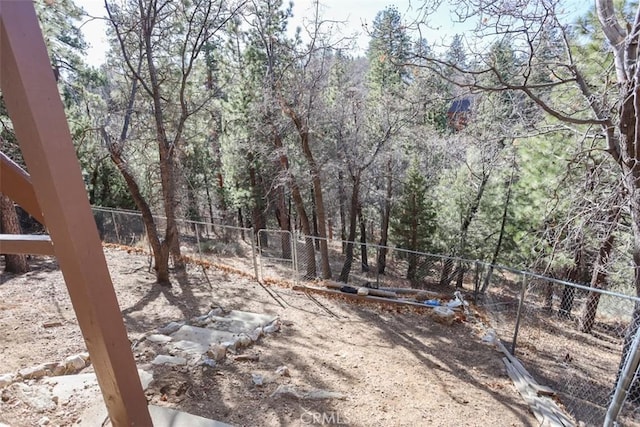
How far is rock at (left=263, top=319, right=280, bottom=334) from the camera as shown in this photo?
4859 millimetres

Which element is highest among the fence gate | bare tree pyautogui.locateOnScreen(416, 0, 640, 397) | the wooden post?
bare tree pyautogui.locateOnScreen(416, 0, 640, 397)

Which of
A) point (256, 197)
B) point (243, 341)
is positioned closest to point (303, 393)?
point (243, 341)

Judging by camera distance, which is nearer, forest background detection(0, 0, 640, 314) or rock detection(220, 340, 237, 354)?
forest background detection(0, 0, 640, 314)

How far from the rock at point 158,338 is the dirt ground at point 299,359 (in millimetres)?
89

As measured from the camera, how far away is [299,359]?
162 inches

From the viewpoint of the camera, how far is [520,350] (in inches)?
207

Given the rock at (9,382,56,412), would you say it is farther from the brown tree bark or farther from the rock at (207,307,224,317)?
the brown tree bark

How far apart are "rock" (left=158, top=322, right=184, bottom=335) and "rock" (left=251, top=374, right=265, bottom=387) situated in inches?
63.0

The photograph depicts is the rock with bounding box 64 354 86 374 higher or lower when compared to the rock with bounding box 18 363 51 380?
lower

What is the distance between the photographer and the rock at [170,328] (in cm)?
450

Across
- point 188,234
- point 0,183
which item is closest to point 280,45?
point 188,234

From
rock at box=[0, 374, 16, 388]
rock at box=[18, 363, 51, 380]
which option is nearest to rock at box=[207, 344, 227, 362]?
rock at box=[18, 363, 51, 380]

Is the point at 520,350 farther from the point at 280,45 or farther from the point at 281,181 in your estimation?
the point at 280,45

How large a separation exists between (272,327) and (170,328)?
4.45 ft
